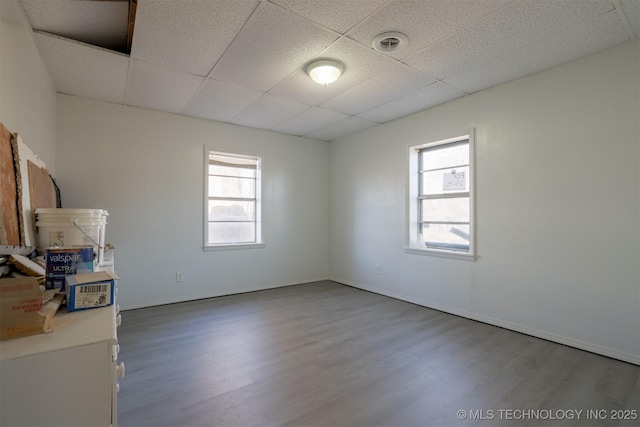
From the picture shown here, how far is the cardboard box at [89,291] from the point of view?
1.24m

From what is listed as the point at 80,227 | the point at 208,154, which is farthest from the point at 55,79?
the point at 80,227

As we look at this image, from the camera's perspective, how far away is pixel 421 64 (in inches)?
111

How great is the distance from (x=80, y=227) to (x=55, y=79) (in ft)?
6.89

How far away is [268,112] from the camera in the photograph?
163 inches

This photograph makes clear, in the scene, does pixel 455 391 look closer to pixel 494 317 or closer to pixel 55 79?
pixel 494 317

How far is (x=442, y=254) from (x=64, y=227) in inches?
147

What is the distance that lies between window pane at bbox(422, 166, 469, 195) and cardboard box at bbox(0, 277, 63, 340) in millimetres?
3876

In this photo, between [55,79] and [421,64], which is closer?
[421,64]

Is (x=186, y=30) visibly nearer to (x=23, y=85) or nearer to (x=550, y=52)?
(x=23, y=85)

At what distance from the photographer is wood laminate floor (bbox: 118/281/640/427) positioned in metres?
1.85

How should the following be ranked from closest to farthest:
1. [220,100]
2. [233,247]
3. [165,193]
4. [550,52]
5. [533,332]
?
[550,52] < [533,332] < [220,100] < [165,193] < [233,247]

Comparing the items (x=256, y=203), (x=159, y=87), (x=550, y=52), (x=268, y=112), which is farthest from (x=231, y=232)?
(x=550, y=52)

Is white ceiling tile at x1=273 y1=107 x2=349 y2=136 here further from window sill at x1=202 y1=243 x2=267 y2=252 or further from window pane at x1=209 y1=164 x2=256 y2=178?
window sill at x1=202 y1=243 x2=267 y2=252

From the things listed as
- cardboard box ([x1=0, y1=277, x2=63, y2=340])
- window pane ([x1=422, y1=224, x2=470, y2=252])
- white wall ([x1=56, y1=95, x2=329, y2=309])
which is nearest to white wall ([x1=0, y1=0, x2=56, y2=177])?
white wall ([x1=56, y1=95, x2=329, y2=309])
